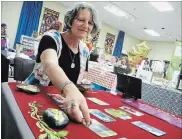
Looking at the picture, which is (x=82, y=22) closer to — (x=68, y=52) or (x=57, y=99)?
(x=68, y=52)

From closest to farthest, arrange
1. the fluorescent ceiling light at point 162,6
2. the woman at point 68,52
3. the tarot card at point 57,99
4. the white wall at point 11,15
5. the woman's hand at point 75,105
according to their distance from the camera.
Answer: the woman's hand at point 75,105, the woman at point 68,52, the tarot card at point 57,99, the fluorescent ceiling light at point 162,6, the white wall at point 11,15

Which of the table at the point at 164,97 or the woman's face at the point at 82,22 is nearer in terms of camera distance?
the woman's face at the point at 82,22

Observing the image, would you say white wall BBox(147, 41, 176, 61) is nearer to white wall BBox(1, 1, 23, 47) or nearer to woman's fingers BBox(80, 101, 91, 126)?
white wall BBox(1, 1, 23, 47)

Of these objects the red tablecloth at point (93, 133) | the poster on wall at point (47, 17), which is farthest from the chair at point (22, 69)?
the poster on wall at point (47, 17)

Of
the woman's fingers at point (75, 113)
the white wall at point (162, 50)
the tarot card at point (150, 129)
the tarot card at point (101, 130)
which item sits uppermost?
the white wall at point (162, 50)

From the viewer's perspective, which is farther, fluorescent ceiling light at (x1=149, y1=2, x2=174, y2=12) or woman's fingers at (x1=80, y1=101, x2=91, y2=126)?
fluorescent ceiling light at (x1=149, y1=2, x2=174, y2=12)

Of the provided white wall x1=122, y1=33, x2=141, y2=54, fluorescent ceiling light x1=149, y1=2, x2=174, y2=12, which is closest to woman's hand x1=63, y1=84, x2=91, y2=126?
fluorescent ceiling light x1=149, y1=2, x2=174, y2=12

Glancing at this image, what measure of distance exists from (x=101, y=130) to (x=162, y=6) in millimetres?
6485

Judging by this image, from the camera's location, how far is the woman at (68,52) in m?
0.79

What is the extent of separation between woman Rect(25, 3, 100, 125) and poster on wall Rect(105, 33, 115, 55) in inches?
395

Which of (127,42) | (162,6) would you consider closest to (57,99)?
(162,6)

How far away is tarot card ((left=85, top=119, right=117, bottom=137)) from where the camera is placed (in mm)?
681

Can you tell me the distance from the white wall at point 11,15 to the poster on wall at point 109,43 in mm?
5397

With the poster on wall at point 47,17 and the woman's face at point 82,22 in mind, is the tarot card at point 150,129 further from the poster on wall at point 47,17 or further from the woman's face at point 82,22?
the poster on wall at point 47,17
